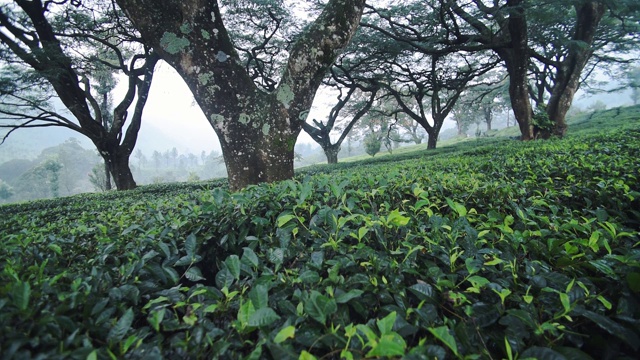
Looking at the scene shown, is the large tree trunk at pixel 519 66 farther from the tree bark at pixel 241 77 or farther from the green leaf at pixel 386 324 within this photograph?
the green leaf at pixel 386 324

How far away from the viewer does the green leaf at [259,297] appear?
0.82m

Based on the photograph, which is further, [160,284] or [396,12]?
[396,12]

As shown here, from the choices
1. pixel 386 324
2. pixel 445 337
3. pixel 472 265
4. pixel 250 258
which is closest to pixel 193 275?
pixel 250 258

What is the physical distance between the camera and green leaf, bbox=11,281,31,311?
0.72 metres

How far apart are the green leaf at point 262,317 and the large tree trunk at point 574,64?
1187cm

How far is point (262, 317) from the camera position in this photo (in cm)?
75

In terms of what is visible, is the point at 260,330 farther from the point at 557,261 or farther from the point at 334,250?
the point at 557,261

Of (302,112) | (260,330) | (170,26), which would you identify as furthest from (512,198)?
(170,26)

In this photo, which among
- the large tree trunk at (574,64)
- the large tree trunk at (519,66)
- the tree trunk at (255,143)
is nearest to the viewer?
the tree trunk at (255,143)

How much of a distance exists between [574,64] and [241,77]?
445 inches

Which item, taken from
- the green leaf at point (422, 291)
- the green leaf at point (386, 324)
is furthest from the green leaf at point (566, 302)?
the green leaf at point (386, 324)

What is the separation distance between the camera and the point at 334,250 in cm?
121

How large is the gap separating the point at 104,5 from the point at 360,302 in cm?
1330

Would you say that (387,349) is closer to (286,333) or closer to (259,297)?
(286,333)
